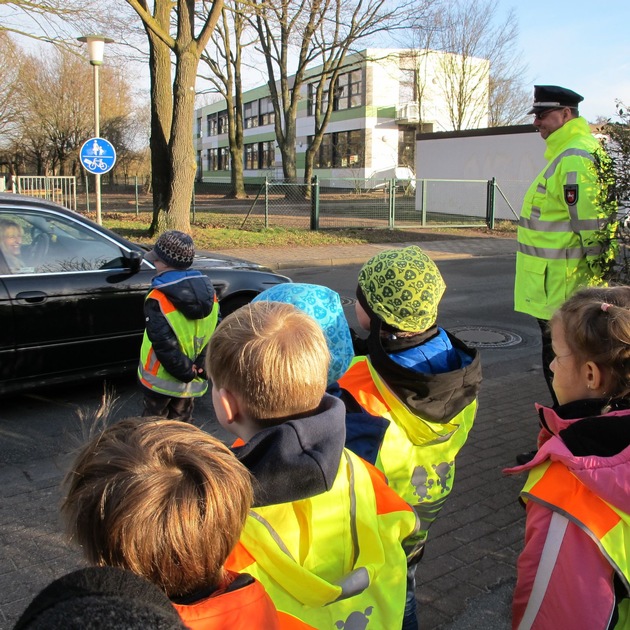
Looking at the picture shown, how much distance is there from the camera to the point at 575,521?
5.75ft

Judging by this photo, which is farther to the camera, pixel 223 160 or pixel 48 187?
pixel 223 160

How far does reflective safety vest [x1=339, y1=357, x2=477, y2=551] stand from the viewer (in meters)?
2.19

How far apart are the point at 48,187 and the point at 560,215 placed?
21.2m

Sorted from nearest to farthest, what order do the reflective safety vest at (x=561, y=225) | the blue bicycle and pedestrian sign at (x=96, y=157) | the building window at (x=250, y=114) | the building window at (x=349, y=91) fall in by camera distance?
1. the reflective safety vest at (x=561, y=225)
2. the blue bicycle and pedestrian sign at (x=96, y=157)
3. the building window at (x=349, y=91)
4. the building window at (x=250, y=114)

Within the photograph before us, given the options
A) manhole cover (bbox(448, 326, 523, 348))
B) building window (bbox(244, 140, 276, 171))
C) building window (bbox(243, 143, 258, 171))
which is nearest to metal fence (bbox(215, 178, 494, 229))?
manhole cover (bbox(448, 326, 523, 348))

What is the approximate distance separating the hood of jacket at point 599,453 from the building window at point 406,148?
50402mm

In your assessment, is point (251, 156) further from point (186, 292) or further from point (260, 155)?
point (186, 292)

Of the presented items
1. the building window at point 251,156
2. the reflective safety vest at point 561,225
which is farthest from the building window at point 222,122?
the reflective safety vest at point 561,225

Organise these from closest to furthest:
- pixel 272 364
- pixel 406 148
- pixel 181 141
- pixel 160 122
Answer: pixel 272 364 < pixel 181 141 < pixel 160 122 < pixel 406 148

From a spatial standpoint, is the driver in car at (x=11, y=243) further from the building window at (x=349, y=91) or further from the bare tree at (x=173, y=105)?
the building window at (x=349, y=91)

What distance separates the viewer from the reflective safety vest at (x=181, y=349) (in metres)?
3.71

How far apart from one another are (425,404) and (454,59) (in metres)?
39.6

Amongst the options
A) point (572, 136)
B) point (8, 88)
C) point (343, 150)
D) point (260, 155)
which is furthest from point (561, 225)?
point (260, 155)

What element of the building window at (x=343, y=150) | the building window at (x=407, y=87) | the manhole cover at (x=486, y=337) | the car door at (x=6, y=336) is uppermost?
the building window at (x=407, y=87)
